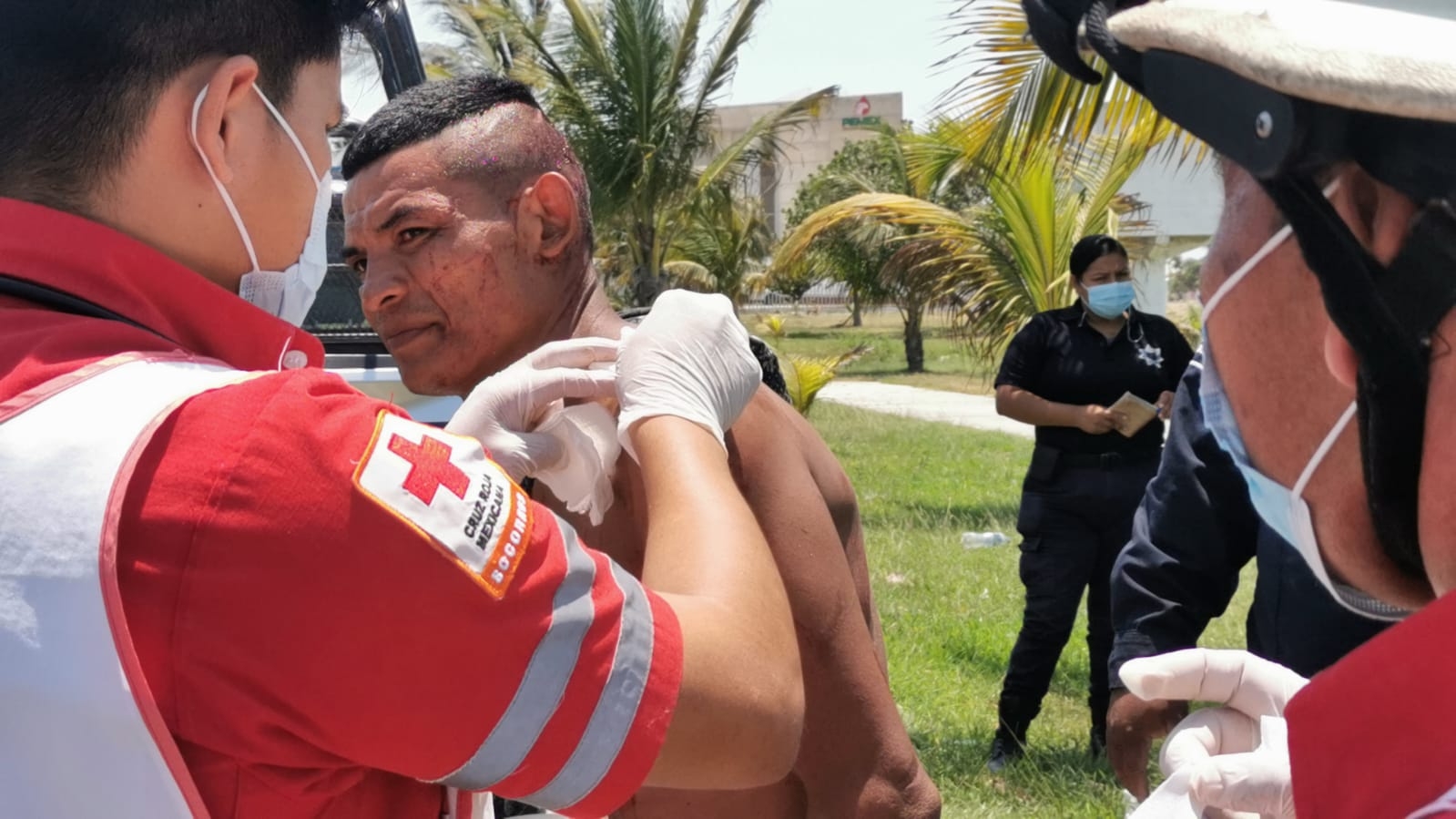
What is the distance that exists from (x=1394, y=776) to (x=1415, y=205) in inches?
14.0

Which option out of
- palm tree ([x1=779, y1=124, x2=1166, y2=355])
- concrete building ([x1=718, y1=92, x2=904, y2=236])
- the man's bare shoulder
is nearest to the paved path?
palm tree ([x1=779, y1=124, x2=1166, y2=355])

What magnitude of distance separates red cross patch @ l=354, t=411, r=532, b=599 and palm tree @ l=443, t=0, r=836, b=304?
1428 centimetres

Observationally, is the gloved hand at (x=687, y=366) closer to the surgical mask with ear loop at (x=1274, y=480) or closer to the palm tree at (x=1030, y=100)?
the surgical mask with ear loop at (x=1274, y=480)

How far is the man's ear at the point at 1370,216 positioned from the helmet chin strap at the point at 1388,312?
13 mm

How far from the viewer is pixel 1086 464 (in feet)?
17.1

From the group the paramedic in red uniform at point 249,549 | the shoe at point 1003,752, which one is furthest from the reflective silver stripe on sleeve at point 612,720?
the shoe at point 1003,752

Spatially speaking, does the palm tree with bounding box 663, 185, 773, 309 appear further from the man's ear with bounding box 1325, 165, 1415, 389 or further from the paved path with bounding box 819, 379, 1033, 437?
the man's ear with bounding box 1325, 165, 1415, 389

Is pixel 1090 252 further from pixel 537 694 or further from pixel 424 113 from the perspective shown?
pixel 537 694

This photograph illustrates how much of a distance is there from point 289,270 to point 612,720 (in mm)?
654

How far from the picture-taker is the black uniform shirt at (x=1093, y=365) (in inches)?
206

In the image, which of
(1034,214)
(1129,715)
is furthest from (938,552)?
(1129,715)

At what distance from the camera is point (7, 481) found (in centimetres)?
102

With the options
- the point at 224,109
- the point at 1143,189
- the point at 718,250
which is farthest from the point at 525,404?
the point at 1143,189

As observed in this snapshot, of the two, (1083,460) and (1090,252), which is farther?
(1090,252)
